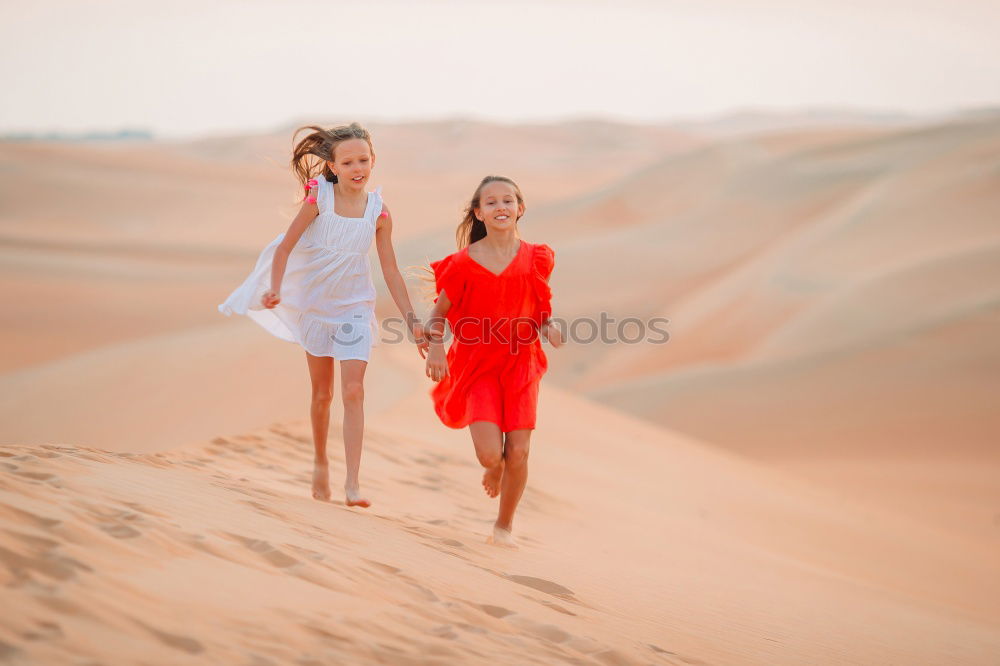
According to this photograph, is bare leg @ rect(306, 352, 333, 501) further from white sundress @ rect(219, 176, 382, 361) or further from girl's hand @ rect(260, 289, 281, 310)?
girl's hand @ rect(260, 289, 281, 310)

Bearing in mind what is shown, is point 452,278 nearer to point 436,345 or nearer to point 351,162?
point 436,345

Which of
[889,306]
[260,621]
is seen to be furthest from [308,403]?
[889,306]

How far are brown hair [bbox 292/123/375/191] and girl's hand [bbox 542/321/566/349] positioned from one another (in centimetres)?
120

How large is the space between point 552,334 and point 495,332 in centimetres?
28

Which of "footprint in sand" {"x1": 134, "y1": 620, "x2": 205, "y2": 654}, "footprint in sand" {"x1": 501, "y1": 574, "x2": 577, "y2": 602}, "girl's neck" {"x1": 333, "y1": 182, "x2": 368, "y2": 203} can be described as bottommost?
"footprint in sand" {"x1": 134, "y1": 620, "x2": 205, "y2": 654}

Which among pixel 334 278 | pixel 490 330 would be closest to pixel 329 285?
pixel 334 278

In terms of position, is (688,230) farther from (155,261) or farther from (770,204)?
(155,261)

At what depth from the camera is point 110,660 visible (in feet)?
9.05

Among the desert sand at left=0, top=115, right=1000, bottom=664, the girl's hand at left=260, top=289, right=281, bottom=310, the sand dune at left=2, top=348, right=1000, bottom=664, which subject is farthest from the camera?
the girl's hand at left=260, top=289, right=281, bottom=310

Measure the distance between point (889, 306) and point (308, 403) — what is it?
9.84 m

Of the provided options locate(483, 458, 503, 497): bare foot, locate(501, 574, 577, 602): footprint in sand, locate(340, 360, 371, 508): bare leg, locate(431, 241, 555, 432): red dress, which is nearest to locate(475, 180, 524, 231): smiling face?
locate(431, 241, 555, 432): red dress

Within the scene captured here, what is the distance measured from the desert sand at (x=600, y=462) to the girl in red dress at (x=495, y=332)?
22.0 inches

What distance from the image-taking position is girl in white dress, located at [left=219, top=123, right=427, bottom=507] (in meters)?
5.23

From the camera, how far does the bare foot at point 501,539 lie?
5.36 m
